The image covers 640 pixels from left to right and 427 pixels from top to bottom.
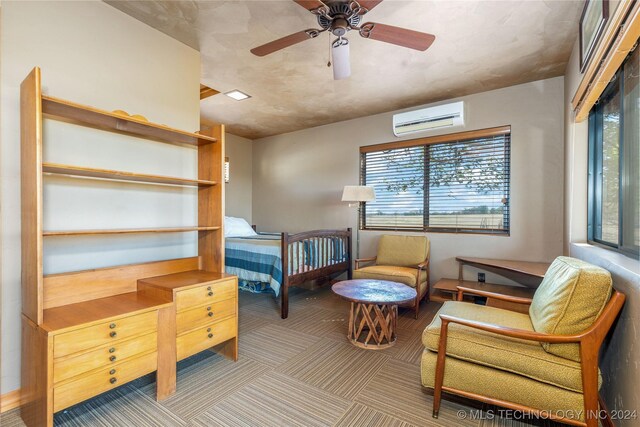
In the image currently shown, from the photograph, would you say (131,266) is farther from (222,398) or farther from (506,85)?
(506,85)

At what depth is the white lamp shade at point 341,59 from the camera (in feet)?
6.69

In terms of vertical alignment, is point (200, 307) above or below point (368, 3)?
below

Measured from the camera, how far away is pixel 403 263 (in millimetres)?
3855

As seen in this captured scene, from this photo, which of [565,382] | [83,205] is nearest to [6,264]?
[83,205]

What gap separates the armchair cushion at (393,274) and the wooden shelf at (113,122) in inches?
87.4

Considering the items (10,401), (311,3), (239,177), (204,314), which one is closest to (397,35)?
(311,3)

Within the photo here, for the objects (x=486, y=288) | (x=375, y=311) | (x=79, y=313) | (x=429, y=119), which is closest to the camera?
(x=79, y=313)

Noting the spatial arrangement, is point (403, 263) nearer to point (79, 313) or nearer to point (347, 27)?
point (347, 27)

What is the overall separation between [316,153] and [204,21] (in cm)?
295

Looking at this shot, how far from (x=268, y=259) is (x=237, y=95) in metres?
2.10

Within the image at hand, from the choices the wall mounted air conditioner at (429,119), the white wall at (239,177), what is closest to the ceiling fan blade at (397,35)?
the wall mounted air conditioner at (429,119)

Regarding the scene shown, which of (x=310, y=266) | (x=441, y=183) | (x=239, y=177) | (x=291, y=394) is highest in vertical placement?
(x=239, y=177)

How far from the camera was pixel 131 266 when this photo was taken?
2.17 meters

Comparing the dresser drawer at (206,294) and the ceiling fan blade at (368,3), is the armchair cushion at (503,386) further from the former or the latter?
the ceiling fan blade at (368,3)
